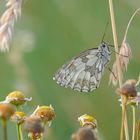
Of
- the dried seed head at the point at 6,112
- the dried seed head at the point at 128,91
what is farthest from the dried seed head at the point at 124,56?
the dried seed head at the point at 6,112

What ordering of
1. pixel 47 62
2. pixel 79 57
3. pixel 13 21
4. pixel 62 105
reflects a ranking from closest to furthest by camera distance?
pixel 13 21 → pixel 79 57 → pixel 62 105 → pixel 47 62

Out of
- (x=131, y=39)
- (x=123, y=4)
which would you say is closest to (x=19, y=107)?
(x=131, y=39)

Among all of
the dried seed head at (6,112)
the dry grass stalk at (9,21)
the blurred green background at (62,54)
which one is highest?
the blurred green background at (62,54)

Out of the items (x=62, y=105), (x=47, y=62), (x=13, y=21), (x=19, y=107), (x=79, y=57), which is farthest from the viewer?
(x=47, y=62)

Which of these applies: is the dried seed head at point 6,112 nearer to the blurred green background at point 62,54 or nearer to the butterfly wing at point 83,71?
the butterfly wing at point 83,71

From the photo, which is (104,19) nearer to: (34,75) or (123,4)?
(123,4)

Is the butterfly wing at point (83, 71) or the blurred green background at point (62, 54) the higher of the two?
the blurred green background at point (62, 54)

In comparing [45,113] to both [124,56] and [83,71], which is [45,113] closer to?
[124,56]

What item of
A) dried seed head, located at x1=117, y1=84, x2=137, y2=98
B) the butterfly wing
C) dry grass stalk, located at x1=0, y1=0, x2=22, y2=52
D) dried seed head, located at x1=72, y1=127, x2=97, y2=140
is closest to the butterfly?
the butterfly wing
